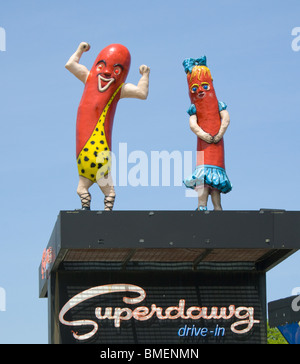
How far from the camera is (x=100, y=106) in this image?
79.2 ft

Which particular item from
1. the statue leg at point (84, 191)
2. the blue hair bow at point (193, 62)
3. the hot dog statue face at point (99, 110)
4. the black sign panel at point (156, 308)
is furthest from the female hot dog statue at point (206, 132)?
the statue leg at point (84, 191)

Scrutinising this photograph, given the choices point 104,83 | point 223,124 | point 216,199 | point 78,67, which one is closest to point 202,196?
point 216,199

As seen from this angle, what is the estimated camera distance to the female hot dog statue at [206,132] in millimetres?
23922

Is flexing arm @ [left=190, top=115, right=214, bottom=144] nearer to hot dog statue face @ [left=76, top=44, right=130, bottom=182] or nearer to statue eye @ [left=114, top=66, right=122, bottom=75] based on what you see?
hot dog statue face @ [left=76, top=44, right=130, bottom=182]

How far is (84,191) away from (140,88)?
9.66ft

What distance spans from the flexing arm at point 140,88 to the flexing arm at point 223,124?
1.88m

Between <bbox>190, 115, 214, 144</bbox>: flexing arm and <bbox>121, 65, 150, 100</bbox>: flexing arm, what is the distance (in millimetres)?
1283

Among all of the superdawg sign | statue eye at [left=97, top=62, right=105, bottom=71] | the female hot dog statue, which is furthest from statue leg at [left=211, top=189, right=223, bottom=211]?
statue eye at [left=97, top=62, right=105, bottom=71]

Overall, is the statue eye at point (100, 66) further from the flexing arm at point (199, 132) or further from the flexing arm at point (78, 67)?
the flexing arm at point (199, 132)

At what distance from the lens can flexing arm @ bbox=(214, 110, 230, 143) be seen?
24.4m
